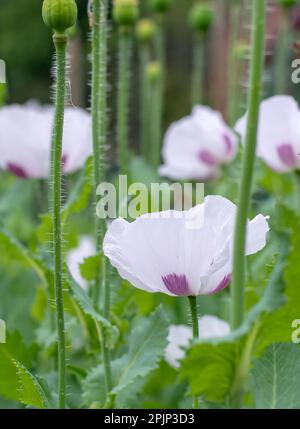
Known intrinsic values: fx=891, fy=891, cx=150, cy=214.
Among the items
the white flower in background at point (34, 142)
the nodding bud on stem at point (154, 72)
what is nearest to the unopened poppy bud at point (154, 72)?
the nodding bud on stem at point (154, 72)

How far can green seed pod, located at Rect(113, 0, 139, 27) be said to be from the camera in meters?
1.13

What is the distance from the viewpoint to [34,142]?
Answer: 1.24m

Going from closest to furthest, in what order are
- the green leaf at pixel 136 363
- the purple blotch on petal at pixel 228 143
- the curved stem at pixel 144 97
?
the green leaf at pixel 136 363 < the purple blotch on petal at pixel 228 143 < the curved stem at pixel 144 97

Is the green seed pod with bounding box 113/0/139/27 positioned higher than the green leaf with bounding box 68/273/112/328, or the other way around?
the green seed pod with bounding box 113/0/139/27

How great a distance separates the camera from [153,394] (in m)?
1.27

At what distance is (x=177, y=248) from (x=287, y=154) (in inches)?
19.0

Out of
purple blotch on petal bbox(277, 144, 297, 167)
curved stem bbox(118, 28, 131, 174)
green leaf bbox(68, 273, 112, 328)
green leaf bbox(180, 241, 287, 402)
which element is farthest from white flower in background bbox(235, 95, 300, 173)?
green leaf bbox(180, 241, 287, 402)

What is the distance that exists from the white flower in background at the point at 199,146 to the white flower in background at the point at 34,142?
228 mm

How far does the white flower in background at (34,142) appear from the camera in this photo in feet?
3.71

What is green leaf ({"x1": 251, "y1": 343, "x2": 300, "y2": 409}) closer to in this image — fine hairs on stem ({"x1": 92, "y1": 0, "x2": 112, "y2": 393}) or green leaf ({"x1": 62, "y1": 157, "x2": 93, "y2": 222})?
fine hairs on stem ({"x1": 92, "y1": 0, "x2": 112, "y2": 393})

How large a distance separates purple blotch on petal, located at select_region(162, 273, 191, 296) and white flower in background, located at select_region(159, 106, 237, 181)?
74 cm

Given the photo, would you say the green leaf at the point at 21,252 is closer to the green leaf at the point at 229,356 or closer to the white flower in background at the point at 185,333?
the white flower in background at the point at 185,333
